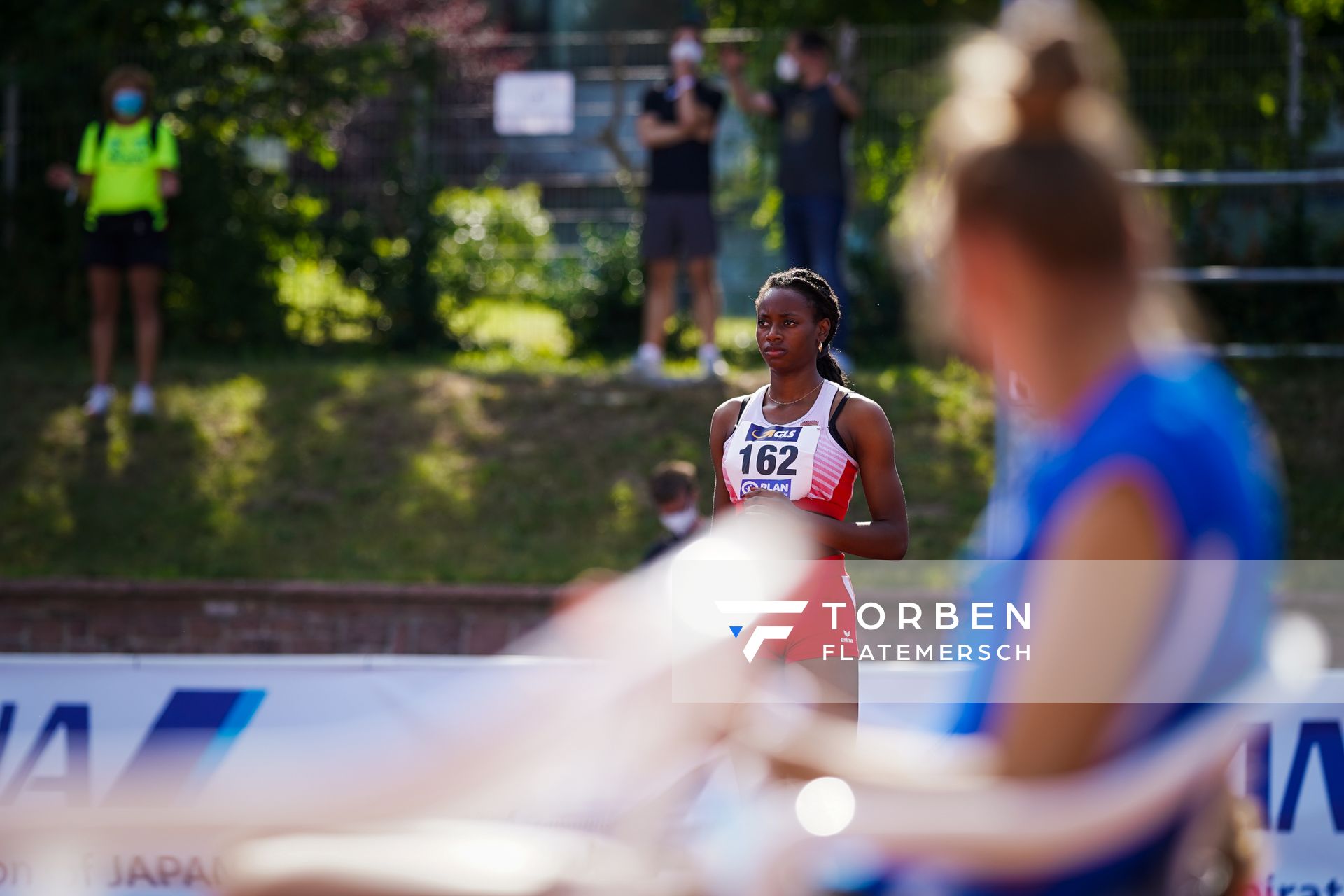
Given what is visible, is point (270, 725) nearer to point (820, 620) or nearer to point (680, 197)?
point (820, 620)

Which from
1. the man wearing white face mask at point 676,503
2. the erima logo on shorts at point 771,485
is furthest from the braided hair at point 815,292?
the man wearing white face mask at point 676,503

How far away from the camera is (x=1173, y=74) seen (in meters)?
12.8

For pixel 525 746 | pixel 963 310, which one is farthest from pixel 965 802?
pixel 525 746

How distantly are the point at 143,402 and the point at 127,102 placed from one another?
2.13 metres

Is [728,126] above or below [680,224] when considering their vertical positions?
above

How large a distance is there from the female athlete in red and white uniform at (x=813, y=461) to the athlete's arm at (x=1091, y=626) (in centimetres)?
238

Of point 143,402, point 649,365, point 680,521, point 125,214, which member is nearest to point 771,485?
point 680,521

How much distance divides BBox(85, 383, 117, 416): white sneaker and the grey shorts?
13.1ft

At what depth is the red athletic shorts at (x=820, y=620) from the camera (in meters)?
4.30

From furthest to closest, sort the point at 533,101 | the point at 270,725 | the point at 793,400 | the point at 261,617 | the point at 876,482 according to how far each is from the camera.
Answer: the point at 533,101, the point at 261,617, the point at 270,725, the point at 793,400, the point at 876,482

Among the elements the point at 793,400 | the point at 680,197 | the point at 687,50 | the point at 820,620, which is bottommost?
the point at 820,620

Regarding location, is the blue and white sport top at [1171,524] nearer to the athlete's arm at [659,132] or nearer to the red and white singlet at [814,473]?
the red and white singlet at [814,473]

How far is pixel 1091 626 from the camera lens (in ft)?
6.05

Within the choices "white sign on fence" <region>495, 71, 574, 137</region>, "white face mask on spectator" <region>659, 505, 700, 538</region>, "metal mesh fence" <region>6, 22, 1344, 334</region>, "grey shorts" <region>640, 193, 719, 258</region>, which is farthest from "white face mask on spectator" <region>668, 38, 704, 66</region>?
"white face mask on spectator" <region>659, 505, 700, 538</region>
